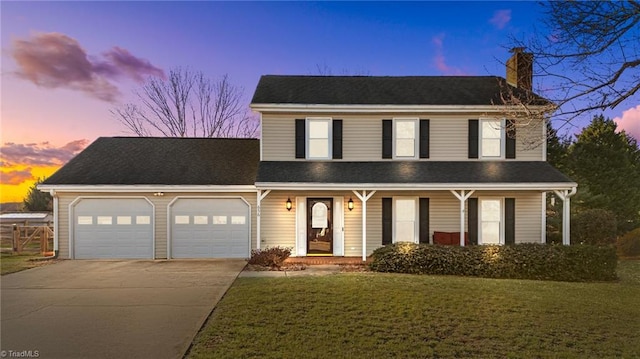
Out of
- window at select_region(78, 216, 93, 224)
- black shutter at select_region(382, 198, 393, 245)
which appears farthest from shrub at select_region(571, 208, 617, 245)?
window at select_region(78, 216, 93, 224)

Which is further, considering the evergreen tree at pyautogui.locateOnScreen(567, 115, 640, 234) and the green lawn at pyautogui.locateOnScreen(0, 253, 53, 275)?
the evergreen tree at pyautogui.locateOnScreen(567, 115, 640, 234)

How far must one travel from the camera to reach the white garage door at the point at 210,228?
13.9 m

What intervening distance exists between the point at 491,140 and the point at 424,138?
8.66ft

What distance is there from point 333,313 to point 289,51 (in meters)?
17.6

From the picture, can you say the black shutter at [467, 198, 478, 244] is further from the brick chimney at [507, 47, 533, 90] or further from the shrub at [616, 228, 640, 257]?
the shrub at [616, 228, 640, 257]

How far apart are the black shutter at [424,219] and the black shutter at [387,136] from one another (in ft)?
7.25

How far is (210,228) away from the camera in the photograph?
13.9 m

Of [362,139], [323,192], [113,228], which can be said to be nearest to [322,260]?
[323,192]

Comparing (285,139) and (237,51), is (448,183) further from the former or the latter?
(237,51)

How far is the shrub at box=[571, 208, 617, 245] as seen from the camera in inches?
634

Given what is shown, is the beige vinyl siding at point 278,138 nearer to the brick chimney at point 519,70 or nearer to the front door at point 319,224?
the front door at point 319,224

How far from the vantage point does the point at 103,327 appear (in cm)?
627

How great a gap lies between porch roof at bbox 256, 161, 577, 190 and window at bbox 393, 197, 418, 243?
132 cm

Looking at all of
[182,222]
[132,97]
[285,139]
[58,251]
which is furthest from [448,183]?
[132,97]
